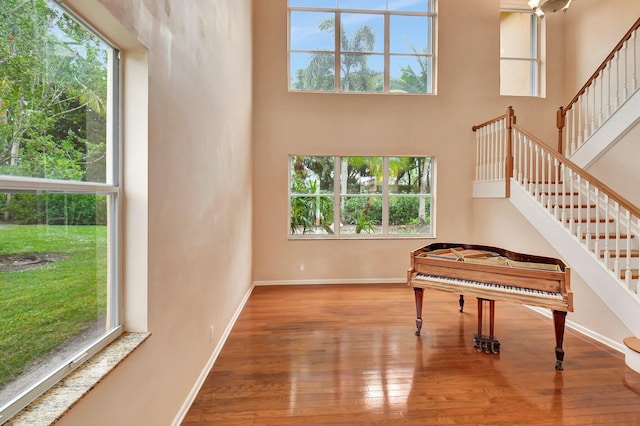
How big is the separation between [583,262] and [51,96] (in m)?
4.68

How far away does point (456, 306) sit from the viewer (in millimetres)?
4359

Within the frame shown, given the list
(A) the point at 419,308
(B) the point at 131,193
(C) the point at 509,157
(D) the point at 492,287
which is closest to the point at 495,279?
(D) the point at 492,287

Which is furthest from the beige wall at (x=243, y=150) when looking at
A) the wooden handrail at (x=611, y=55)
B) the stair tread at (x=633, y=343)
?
the wooden handrail at (x=611, y=55)

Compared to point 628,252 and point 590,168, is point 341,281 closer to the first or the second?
point 628,252

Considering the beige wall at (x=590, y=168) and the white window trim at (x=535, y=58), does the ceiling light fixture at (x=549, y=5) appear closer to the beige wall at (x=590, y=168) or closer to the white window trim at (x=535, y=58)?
the beige wall at (x=590, y=168)

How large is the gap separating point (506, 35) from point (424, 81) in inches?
75.6

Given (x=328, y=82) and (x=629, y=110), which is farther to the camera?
(x=328, y=82)

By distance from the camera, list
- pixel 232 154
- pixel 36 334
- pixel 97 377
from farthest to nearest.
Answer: pixel 232 154
pixel 97 377
pixel 36 334

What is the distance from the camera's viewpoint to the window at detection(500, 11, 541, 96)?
5.97 meters

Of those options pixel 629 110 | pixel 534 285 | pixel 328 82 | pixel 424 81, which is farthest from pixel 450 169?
Answer: pixel 534 285

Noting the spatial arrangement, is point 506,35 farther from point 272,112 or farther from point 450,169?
point 272,112

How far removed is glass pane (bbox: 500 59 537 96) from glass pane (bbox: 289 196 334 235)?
4.08 metres

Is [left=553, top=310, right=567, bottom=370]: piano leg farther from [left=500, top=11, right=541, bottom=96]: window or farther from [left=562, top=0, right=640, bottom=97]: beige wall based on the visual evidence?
[left=562, top=0, right=640, bottom=97]: beige wall

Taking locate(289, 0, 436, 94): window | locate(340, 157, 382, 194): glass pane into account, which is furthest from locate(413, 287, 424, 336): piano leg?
locate(289, 0, 436, 94): window
